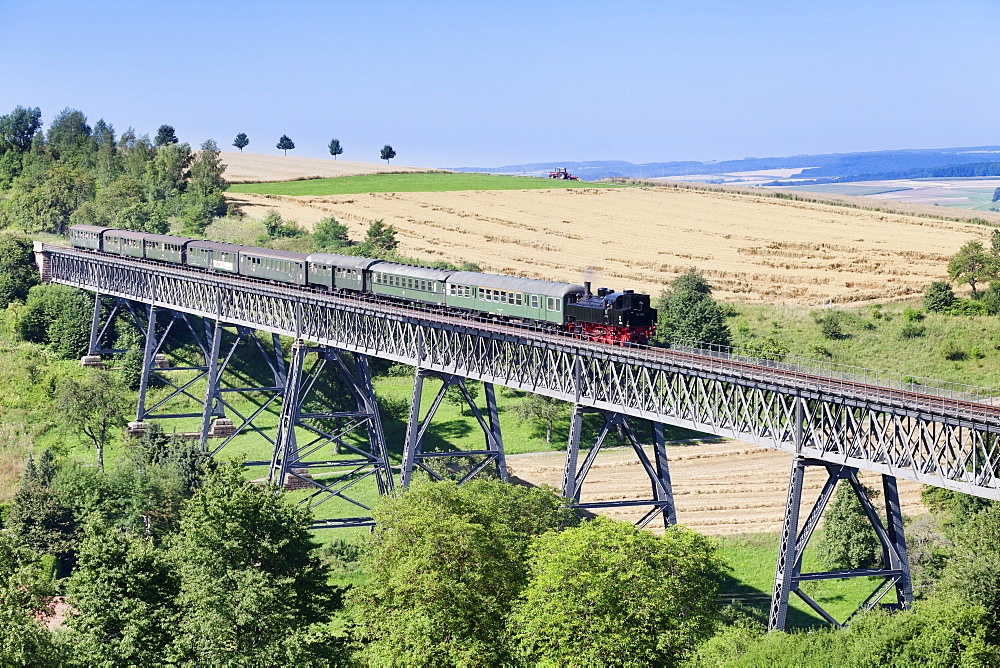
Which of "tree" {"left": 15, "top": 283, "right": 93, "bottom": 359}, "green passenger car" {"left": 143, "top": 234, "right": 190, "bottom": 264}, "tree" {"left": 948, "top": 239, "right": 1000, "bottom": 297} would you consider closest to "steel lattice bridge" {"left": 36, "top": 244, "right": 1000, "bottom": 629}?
"green passenger car" {"left": 143, "top": 234, "right": 190, "bottom": 264}

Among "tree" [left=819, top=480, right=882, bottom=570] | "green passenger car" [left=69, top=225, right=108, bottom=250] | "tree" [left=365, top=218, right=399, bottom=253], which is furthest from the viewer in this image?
"tree" [left=365, top=218, right=399, bottom=253]

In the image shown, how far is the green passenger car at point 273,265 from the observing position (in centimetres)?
6788

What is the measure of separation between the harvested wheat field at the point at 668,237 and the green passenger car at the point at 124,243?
3095 cm

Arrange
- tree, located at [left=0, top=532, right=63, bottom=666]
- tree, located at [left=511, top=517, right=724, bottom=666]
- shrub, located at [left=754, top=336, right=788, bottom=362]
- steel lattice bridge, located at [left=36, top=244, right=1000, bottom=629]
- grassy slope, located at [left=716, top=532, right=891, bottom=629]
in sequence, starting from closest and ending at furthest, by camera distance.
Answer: tree, located at [left=0, top=532, right=63, bottom=666] < tree, located at [left=511, top=517, right=724, bottom=666] < steel lattice bridge, located at [left=36, top=244, right=1000, bottom=629] < grassy slope, located at [left=716, top=532, right=891, bottom=629] < shrub, located at [left=754, top=336, right=788, bottom=362]

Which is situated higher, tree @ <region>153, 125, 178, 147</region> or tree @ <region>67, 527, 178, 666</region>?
tree @ <region>153, 125, 178, 147</region>

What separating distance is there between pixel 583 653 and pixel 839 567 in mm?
25151

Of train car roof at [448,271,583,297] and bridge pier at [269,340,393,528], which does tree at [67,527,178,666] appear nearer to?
bridge pier at [269,340,393,528]

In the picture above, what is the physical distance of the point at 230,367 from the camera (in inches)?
3307

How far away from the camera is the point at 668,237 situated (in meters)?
116

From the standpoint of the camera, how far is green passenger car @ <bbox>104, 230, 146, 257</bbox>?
84.0 m

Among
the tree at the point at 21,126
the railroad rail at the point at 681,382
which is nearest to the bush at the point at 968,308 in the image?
the railroad rail at the point at 681,382

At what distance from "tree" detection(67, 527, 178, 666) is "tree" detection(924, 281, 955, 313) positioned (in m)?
65.2

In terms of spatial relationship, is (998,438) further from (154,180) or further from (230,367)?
(154,180)

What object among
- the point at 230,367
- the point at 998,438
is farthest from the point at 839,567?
the point at 230,367
